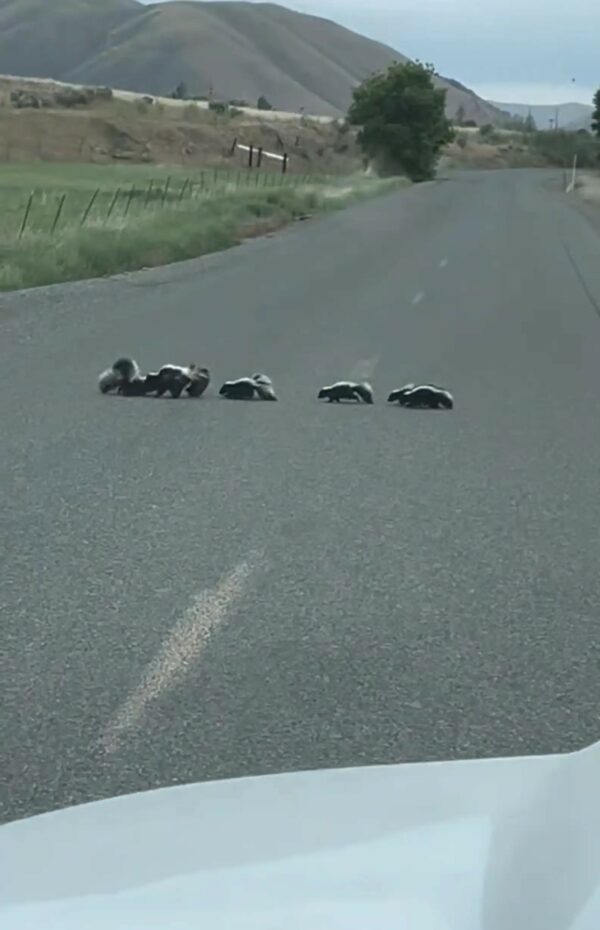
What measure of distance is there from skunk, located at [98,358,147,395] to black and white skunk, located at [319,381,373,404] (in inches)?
57.9

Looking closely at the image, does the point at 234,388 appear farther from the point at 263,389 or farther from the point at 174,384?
the point at 174,384

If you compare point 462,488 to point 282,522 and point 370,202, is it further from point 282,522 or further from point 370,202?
point 370,202

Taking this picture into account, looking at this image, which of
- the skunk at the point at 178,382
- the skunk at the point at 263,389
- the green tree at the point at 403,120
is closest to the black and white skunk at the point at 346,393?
the skunk at the point at 263,389

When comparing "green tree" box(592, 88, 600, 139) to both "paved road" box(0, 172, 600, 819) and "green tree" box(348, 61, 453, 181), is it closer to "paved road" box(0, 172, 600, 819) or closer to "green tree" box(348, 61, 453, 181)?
"green tree" box(348, 61, 453, 181)

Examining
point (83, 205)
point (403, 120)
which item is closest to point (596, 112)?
point (403, 120)

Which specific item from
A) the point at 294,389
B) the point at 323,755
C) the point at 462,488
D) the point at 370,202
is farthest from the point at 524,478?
the point at 370,202

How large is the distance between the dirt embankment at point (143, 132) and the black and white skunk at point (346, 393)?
67945mm

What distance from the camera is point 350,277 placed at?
86.1ft

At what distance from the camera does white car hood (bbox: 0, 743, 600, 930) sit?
2.41 metres

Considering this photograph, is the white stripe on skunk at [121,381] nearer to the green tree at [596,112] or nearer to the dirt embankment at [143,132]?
the dirt embankment at [143,132]

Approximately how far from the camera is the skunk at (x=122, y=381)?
1304 cm

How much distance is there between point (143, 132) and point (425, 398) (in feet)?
289

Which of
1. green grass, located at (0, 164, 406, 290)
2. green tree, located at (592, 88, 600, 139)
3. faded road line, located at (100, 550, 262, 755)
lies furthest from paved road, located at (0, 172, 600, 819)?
green tree, located at (592, 88, 600, 139)

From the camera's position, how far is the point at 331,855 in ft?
8.83
